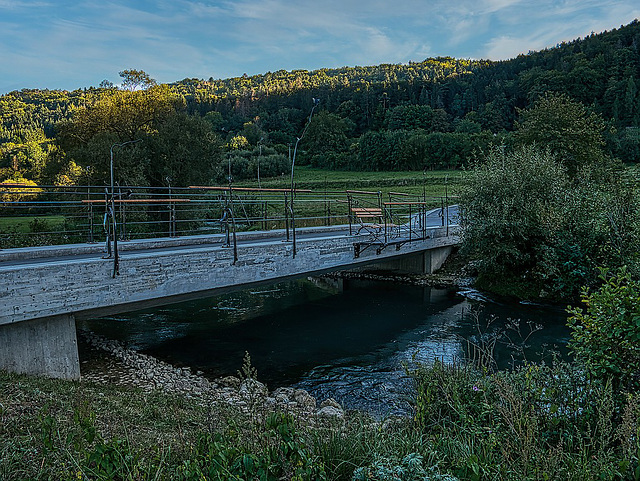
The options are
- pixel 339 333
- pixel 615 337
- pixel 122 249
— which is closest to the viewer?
pixel 615 337

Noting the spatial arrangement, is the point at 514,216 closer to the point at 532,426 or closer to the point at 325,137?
the point at 532,426

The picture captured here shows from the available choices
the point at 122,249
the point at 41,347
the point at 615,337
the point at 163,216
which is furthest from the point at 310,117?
the point at 163,216

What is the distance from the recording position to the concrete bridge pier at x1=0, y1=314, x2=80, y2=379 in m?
8.10

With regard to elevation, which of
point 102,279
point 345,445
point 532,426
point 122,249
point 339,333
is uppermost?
point 122,249

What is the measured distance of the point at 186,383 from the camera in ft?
32.3

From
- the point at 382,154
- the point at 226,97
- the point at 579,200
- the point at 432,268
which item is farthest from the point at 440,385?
the point at 226,97

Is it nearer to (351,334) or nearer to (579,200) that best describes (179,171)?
(351,334)

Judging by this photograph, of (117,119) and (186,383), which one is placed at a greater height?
(117,119)

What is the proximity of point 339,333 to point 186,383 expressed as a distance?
18.8ft

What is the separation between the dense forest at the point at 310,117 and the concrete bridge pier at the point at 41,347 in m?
8.44

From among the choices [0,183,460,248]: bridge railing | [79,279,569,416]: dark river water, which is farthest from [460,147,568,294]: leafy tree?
[0,183,460,248]: bridge railing

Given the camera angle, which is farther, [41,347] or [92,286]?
[92,286]

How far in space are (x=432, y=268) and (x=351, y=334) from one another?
9.21 m

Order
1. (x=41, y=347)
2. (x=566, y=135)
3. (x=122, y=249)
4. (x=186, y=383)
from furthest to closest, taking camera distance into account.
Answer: (x=566, y=135)
(x=122, y=249)
(x=186, y=383)
(x=41, y=347)
